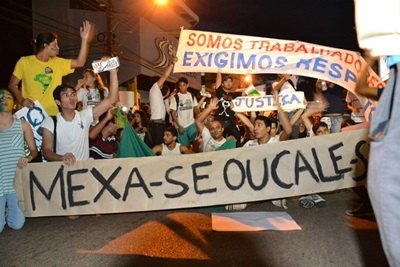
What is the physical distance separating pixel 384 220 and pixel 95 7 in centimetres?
2992

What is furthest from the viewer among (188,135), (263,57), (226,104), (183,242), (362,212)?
(188,135)

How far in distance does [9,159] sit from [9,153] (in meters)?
0.07

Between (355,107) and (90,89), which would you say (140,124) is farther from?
(355,107)

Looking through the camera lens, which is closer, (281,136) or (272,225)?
A: (272,225)

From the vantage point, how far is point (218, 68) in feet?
23.5

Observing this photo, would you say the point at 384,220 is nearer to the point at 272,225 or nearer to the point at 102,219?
the point at 272,225

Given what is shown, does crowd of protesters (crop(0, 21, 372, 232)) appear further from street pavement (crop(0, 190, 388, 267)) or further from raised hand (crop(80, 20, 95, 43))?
street pavement (crop(0, 190, 388, 267))

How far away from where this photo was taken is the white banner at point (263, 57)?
676 centimetres

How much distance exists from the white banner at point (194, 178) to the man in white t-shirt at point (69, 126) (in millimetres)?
345

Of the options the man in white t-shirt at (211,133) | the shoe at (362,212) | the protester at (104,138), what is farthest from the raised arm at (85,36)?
the shoe at (362,212)

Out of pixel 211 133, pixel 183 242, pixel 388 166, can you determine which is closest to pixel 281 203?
pixel 211 133

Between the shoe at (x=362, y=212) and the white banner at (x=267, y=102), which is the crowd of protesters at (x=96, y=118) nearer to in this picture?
the white banner at (x=267, y=102)

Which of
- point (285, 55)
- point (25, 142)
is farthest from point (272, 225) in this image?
point (25, 142)

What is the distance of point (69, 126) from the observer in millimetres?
6043
